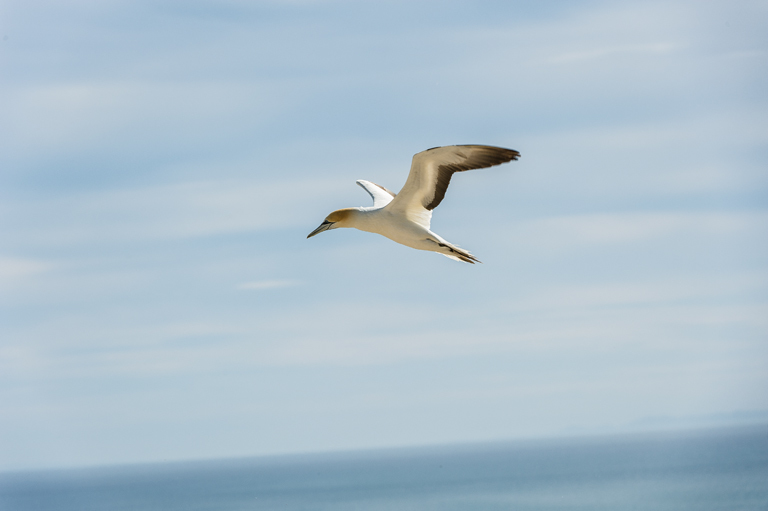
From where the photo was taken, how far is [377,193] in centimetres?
1697

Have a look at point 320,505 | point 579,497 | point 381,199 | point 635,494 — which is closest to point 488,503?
point 579,497

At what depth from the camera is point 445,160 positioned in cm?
1350

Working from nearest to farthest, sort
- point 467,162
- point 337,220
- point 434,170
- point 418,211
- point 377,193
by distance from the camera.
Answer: point 467,162 → point 434,170 → point 418,211 → point 337,220 → point 377,193

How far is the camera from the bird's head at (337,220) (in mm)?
14695

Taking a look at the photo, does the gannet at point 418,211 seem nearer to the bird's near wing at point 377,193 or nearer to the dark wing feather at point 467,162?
the dark wing feather at point 467,162

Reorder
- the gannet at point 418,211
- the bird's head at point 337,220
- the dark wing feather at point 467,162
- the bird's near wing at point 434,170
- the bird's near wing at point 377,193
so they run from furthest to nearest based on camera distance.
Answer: the bird's near wing at point 377,193 → the bird's head at point 337,220 → the gannet at point 418,211 → the bird's near wing at point 434,170 → the dark wing feather at point 467,162

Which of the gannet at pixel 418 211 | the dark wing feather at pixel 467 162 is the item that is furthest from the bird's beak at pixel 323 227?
the dark wing feather at pixel 467 162

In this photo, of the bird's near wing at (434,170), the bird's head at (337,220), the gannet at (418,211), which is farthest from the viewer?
the bird's head at (337,220)

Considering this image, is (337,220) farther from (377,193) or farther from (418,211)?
(377,193)

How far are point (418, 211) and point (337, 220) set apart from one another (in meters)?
1.36

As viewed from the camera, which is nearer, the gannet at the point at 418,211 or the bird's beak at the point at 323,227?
the gannet at the point at 418,211

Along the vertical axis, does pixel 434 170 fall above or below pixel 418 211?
above

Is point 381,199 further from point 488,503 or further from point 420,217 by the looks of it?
point 488,503

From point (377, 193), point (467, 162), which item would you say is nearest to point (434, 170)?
point (467, 162)
